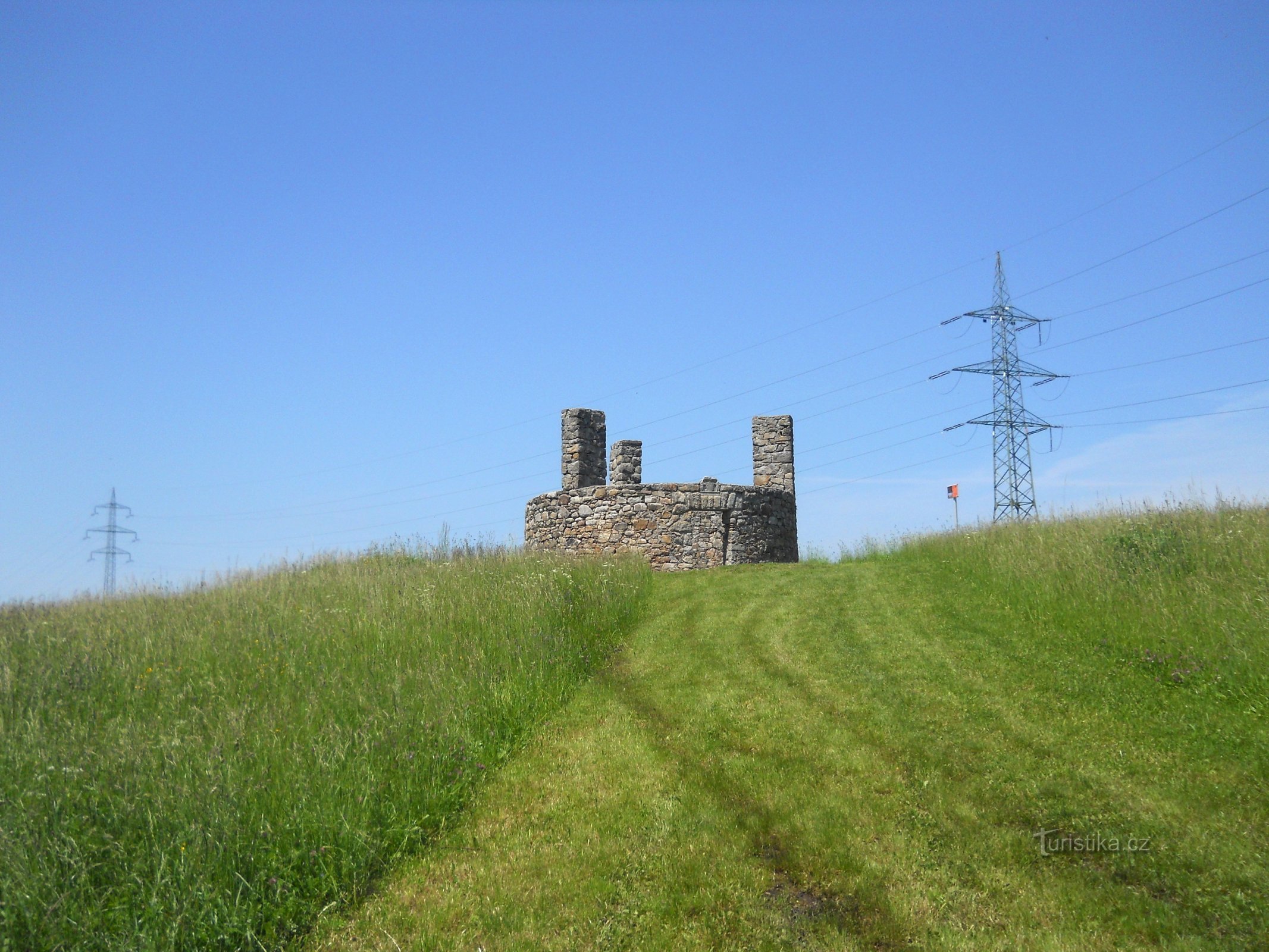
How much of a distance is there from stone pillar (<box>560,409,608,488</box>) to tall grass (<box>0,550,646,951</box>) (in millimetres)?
11446

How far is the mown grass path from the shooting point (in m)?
5.18

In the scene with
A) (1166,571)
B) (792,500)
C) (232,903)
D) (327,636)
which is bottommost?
(232,903)

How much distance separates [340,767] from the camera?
695 cm

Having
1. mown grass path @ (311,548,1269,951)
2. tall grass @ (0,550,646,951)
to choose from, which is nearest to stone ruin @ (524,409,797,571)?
tall grass @ (0,550,646,951)

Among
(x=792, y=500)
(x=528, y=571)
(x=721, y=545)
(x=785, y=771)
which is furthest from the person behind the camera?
(x=792, y=500)

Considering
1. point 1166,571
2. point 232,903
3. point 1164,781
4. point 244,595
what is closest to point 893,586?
point 1166,571

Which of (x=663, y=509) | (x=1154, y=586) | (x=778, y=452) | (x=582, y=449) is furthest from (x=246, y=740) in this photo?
(x=778, y=452)

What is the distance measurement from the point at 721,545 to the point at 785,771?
50.3ft

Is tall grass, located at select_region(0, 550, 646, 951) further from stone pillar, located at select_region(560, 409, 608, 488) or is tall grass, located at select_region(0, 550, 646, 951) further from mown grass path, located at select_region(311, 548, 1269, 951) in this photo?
stone pillar, located at select_region(560, 409, 608, 488)

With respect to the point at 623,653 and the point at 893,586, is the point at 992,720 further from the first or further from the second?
the point at 893,586

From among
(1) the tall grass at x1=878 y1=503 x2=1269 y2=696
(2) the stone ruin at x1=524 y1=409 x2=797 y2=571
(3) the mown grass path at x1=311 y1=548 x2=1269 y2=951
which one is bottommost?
(3) the mown grass path at x1=311 y1=548 x2=1269 y2=951

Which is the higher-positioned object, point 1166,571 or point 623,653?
point 1166,571

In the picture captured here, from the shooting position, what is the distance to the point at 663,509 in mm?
22812

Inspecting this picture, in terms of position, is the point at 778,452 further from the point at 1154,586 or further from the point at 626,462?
the point at 1154,586
